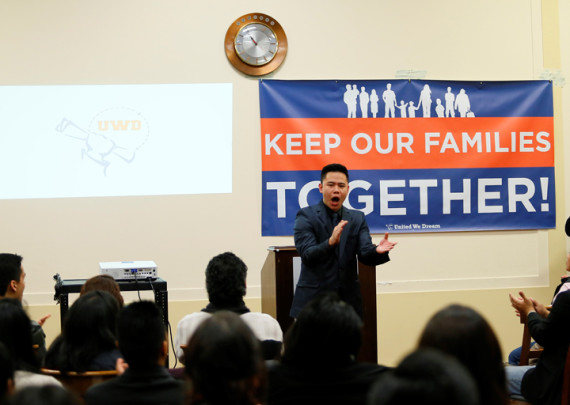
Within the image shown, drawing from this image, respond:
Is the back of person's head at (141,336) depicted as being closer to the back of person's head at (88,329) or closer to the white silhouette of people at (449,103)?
the back of person's head at (88,329)

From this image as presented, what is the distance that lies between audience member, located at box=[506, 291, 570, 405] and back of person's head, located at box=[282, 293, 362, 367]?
1.28 metres

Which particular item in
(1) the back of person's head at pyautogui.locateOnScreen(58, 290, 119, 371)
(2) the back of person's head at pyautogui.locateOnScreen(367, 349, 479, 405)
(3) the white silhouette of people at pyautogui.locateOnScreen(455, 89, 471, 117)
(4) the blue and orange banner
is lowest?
(1) the back of person's head at pyautogui.locateOnScreen(58, 290, 119, 371)

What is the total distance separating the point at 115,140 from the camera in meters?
5.16

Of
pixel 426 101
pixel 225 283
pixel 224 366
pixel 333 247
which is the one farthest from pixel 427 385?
pixel 426 101

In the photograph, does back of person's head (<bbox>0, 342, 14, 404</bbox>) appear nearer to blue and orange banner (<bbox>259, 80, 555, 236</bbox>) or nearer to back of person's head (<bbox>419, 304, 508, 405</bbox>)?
back of person's head (<bbox>419, 304, 508, 405</bbox>)

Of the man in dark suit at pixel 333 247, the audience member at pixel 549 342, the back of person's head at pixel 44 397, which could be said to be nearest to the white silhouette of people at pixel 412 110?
the man in dark suit at pixel 333 247

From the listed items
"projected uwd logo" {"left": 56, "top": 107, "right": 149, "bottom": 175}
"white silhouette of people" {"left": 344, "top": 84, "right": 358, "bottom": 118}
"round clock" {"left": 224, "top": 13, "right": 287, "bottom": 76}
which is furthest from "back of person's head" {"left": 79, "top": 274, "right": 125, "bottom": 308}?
"white silhouette of people" {"left": 344, "top": 84, "right": 358, "bottom": 118}

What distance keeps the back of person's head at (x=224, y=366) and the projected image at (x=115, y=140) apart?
3960 mm

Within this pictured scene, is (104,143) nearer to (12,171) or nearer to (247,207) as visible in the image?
(12,171)

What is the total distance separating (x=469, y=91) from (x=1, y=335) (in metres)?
4.48

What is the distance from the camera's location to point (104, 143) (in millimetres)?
5160

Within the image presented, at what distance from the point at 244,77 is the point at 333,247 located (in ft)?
7.55

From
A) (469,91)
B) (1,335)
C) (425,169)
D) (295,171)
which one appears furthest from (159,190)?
(1,335)

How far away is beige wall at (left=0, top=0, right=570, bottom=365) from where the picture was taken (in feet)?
16.7
